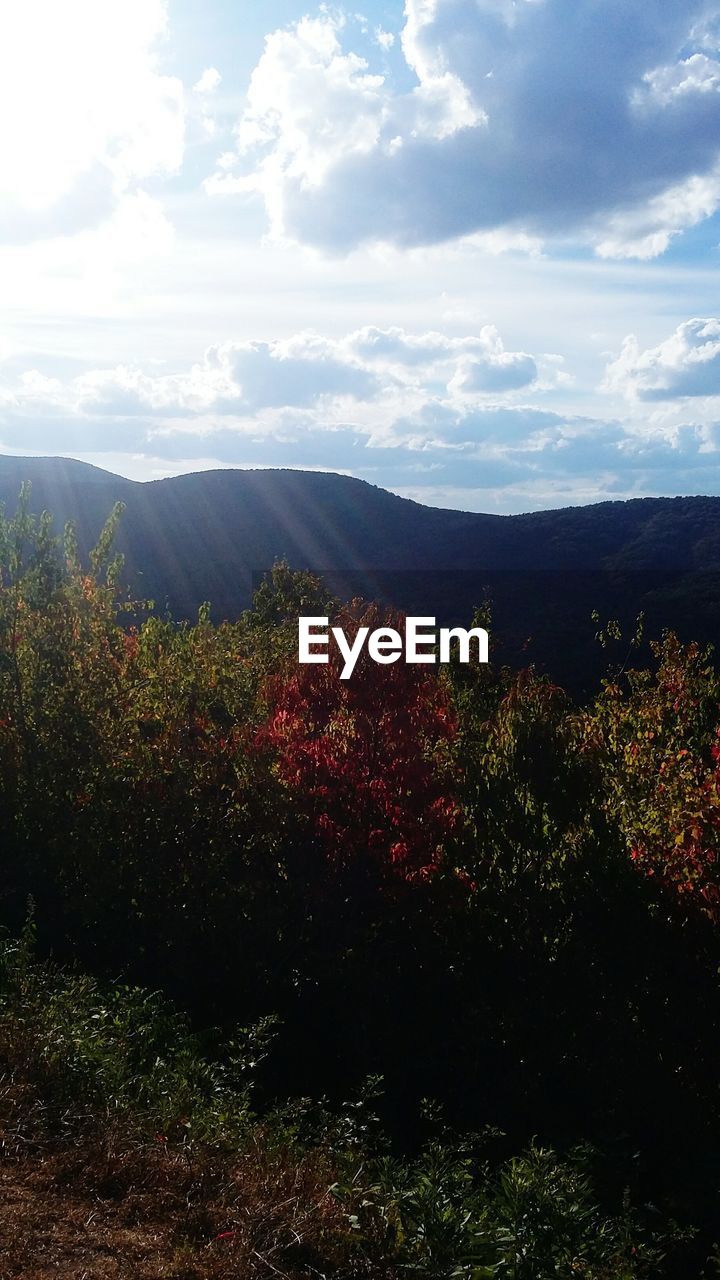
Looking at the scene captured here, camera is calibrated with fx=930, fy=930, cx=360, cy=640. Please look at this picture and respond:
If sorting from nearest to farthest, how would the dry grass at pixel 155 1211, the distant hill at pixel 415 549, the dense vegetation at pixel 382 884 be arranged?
1. the dry grass at pixel 155 1211
2. the dense vegetation at pixel 382 884
3. the distant hill at pixel 415 549

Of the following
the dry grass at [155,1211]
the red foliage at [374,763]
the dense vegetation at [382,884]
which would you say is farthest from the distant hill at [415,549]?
the dry grass at [155,1211]

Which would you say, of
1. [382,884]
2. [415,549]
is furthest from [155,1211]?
[415,549]

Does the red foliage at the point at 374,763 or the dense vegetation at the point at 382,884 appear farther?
the red foliage at the point at 374,763

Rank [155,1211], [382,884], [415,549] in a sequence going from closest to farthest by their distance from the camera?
[155,1211]
[382,884]
[415,549]

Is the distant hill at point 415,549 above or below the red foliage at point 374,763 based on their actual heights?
above

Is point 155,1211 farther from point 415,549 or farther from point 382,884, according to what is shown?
point 415,549

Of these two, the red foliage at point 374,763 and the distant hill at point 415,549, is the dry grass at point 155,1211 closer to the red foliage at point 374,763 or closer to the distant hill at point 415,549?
the red foliage at point 374,763
